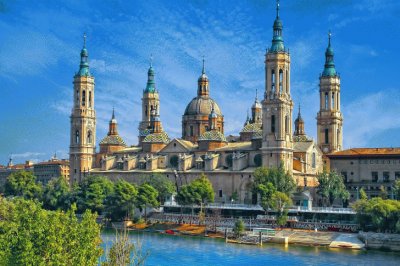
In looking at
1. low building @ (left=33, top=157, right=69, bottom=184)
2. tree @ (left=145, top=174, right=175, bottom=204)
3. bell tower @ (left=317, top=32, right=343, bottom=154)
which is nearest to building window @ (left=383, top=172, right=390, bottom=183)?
bell tower @ (left=317, top=32, right=343, bottom=154)

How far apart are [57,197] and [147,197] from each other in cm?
1705

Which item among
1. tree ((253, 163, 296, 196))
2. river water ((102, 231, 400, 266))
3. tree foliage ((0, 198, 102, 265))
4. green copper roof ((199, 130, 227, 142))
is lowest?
river water ((102, 231, 400, 266))

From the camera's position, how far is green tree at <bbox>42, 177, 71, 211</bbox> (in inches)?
3831

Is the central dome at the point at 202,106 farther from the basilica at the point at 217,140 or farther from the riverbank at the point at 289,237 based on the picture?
the riverbank at the point at 289,237

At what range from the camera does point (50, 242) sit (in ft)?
105

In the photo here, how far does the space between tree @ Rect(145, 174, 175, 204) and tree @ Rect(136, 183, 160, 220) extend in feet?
15.4

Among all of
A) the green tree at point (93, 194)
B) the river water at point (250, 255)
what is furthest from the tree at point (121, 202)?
the river water at point (250, 255)

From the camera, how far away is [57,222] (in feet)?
108

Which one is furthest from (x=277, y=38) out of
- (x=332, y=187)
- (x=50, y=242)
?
(x=50, y=242)

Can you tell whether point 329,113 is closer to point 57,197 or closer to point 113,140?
point 113,140

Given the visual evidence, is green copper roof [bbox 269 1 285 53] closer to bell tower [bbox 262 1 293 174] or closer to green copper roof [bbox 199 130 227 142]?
bell tower [bbox 262 1 293 174]

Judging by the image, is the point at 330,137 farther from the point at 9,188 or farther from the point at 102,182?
the point at 9,188

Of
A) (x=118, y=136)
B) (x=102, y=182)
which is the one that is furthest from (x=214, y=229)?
(x=118, y=136)

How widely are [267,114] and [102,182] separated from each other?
25468mm
